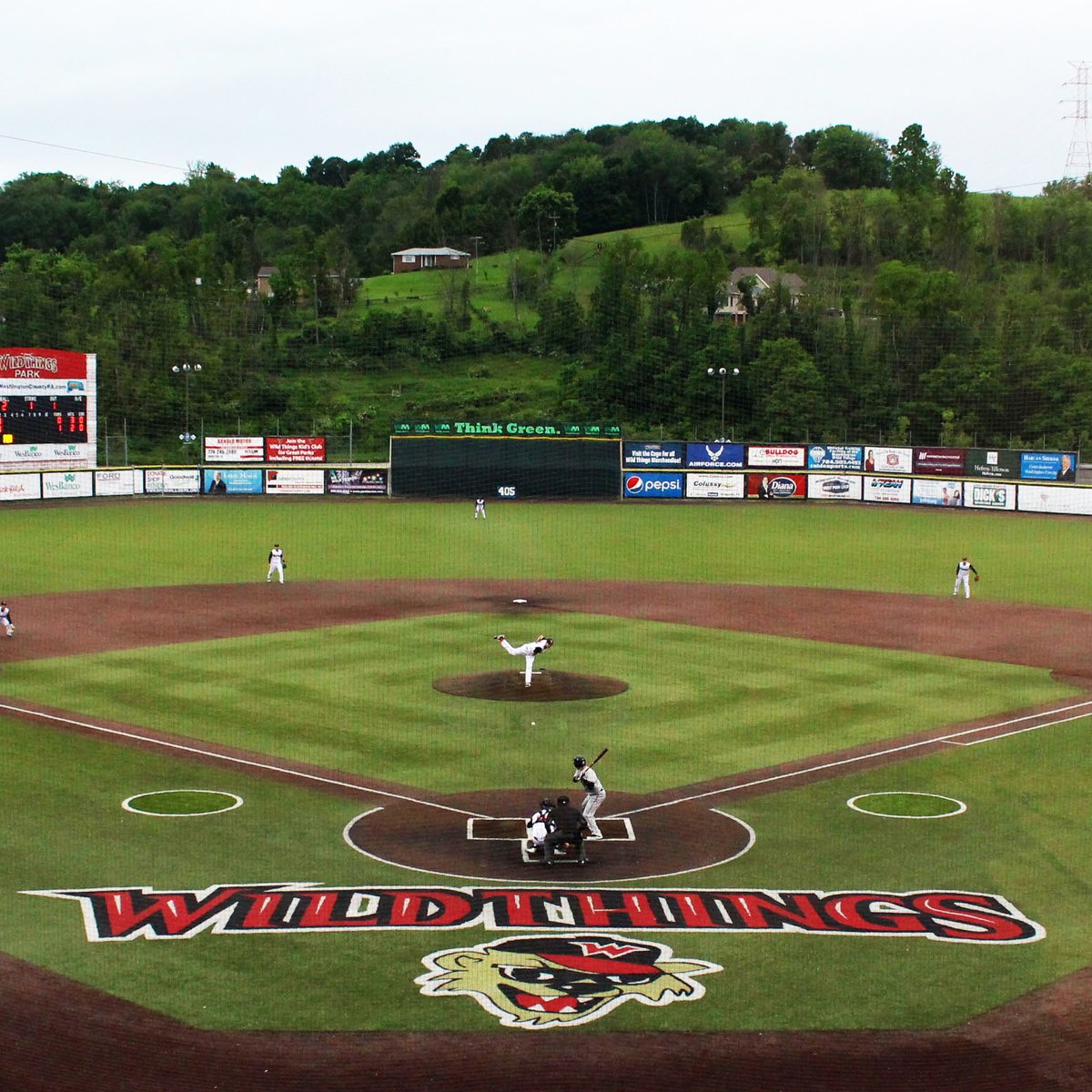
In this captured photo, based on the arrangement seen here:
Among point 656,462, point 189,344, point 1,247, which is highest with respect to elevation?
point 1,247

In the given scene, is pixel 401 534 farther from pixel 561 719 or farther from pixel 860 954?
pixel 860 954

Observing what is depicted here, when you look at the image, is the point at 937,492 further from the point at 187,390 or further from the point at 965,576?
the point at 187,390

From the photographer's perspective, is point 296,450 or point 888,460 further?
point 296,450

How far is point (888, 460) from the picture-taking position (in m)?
87.8

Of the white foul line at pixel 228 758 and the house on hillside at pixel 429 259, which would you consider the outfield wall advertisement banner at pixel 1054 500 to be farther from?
the house on hillside at pixel 429 259

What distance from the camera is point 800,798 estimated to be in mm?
25719

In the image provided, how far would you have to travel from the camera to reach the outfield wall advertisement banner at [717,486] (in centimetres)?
8706

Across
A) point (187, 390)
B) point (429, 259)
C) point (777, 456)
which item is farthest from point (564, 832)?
point (429, 259)

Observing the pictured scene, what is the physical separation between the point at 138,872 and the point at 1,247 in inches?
6800

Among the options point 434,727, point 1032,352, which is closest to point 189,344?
point 1032,352

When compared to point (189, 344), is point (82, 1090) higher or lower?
lower

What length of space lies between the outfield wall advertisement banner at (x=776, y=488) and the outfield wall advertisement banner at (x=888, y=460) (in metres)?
4.75

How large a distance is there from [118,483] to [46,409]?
7.58m

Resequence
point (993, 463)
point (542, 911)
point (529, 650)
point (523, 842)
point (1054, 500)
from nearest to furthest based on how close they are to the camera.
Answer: point (542, 911) < point (523, 842) < point (529, 650) < point (1054, 500) < point (993, 463)
